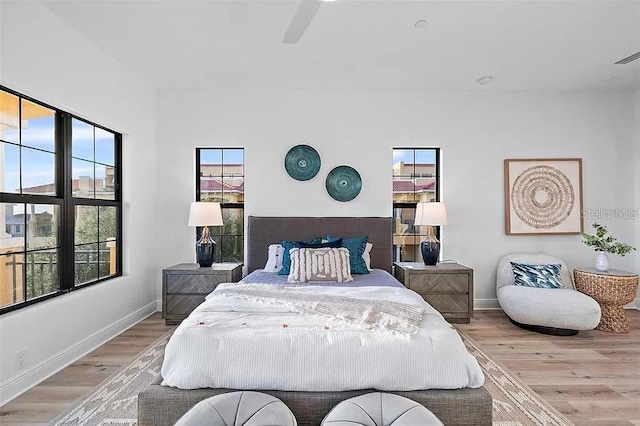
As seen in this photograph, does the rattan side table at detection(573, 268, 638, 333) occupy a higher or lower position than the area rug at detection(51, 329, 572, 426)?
higher

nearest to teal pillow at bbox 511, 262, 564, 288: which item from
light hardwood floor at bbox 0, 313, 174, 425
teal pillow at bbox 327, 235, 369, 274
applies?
teal pillow at bbox 327, 235, 369, 274

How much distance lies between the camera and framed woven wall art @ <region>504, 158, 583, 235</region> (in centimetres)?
468

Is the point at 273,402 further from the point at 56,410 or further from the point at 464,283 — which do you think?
the point at 464,283

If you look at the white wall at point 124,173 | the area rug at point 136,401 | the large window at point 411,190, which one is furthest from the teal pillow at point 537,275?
the white wall at point 124,173

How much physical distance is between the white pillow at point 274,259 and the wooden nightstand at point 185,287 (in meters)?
0.42

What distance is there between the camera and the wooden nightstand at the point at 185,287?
405 centimetres

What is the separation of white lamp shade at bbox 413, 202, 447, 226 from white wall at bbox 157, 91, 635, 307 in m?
0.44

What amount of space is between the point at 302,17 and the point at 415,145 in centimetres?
289

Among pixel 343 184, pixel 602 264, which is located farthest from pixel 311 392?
pixel 602 264

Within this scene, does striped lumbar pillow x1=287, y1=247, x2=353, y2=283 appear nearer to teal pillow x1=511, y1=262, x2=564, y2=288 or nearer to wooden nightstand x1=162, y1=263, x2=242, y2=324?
wooden nightstand x1=162, y1=263, x2=242, y2=324

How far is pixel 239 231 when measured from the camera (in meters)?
4.80

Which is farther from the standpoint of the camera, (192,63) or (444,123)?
(444,123)

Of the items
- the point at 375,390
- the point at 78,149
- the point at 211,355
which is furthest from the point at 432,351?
the point at 78,149

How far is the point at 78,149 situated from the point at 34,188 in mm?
686
